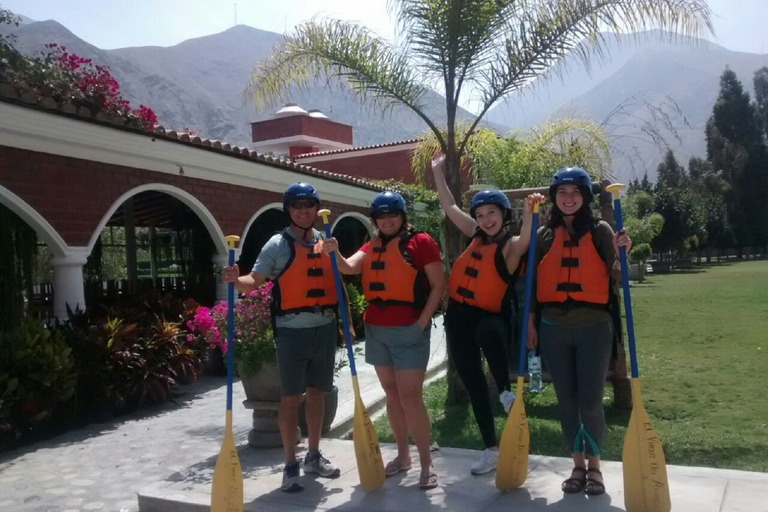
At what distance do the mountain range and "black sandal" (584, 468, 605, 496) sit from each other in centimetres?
369

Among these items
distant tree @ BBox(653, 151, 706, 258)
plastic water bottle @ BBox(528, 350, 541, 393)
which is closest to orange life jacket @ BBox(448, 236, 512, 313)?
plastic water bottle @ BBox(528, 350, 541, 393)

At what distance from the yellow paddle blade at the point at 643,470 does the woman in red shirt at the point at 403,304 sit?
45.1 inches

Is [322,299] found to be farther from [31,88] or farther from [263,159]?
[263,159]

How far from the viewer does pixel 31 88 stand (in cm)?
671

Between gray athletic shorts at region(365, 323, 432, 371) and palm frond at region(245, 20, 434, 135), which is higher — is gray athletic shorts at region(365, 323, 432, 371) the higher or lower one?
the lower one

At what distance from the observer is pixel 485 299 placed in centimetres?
414

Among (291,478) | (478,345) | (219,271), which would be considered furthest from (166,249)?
(478,345)

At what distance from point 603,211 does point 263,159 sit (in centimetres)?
585

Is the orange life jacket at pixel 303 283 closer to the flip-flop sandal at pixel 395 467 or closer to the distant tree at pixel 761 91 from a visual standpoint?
the flip-flop sandal at pixel 395 467

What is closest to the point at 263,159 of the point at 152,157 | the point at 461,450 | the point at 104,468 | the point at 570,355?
the point at 152,157

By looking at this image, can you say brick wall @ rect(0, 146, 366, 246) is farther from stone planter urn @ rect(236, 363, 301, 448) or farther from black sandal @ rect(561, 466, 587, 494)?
black sandal @ rect(561, 466, 587, 494)

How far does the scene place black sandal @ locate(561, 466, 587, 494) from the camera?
395 cm

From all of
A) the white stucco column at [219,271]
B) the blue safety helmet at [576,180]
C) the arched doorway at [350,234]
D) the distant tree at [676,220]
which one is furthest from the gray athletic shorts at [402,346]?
the distant tree at [676,220]

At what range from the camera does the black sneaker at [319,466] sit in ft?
14.9
